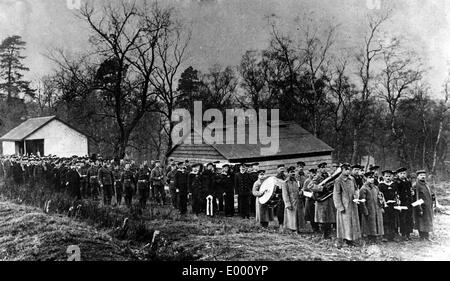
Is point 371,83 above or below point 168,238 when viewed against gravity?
above

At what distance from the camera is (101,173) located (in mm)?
13953

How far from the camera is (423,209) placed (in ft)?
30.0

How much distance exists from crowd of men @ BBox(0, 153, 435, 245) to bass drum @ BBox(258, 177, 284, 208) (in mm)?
76

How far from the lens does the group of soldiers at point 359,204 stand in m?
8.32

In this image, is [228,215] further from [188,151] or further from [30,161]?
[30,161]

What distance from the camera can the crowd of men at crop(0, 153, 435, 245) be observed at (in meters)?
8.64

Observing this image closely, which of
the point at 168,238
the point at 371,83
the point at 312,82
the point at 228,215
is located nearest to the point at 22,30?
the point at 168,238

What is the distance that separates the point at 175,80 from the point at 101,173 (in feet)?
31.4

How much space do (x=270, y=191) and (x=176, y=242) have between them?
303 cm

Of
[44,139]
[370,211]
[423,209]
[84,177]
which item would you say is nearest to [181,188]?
[84,177]

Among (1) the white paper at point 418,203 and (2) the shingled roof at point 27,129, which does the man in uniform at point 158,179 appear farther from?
(2) the shingled roof at point 27,129

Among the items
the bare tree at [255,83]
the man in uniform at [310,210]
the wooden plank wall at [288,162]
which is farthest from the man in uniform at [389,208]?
the bare tree at [255,83]

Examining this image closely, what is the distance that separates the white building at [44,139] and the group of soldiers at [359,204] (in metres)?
20.1

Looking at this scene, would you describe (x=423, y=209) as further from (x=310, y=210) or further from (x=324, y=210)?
(x=310, y=210)
